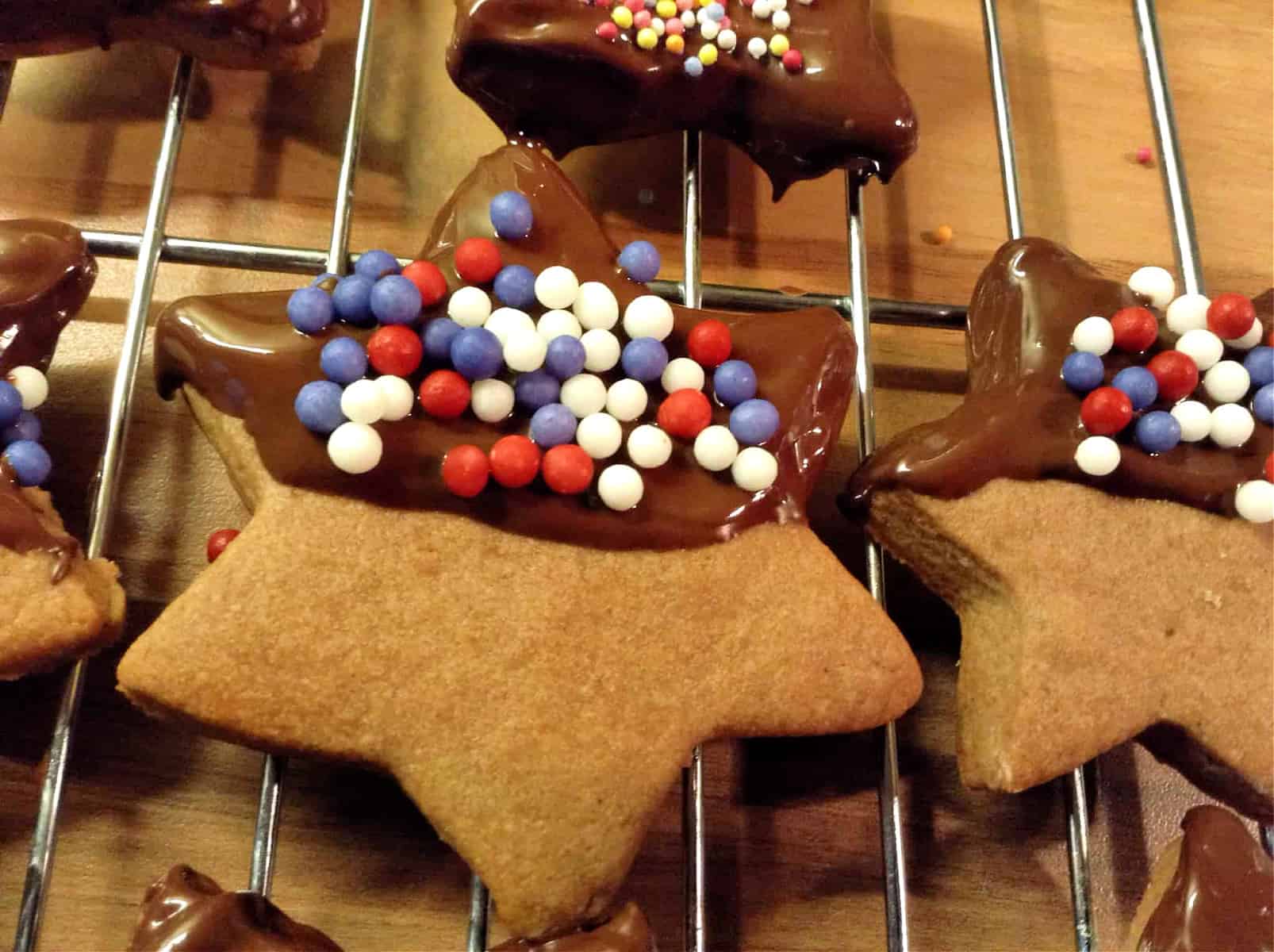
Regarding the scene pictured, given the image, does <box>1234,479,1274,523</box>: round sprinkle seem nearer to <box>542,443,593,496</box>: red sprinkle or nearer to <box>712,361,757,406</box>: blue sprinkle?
<box>712,361,757,406</box>: blue sprinkle

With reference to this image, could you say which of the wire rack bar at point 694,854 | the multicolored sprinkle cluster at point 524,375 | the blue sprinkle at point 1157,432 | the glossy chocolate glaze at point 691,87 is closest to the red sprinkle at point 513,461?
the multicolored sprinkle cluster at point 524,375

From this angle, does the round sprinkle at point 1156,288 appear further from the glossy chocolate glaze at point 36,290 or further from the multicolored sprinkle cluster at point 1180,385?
the glossy chocolate glaze at point 36,290

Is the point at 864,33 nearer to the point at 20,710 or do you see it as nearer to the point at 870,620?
the point at 870,620

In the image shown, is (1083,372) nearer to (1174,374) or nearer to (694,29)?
(1174,374)

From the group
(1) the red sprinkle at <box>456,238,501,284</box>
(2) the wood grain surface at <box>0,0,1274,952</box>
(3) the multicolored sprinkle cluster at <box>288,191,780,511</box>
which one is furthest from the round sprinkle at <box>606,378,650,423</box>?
(2) the wood grain surface at <box>0,0,1274,952</box>

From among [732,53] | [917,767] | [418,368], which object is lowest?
[917,767]

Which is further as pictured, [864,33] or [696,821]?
[864,33]

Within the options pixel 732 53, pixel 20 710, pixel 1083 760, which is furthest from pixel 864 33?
pixel 20 710

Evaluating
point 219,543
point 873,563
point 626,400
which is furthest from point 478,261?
point 873,563
